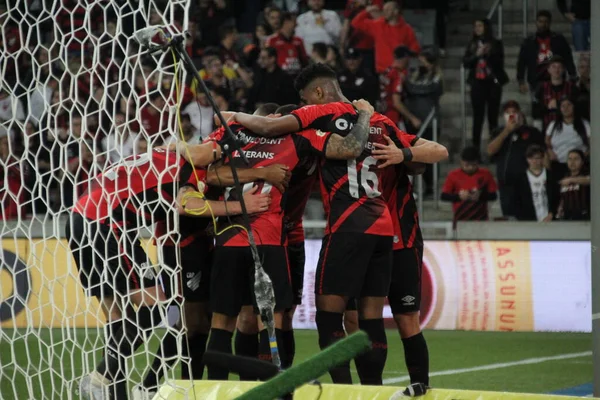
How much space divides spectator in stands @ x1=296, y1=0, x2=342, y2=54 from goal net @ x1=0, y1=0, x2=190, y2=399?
85.5 inches

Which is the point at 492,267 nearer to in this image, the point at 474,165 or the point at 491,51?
the point at 474,165

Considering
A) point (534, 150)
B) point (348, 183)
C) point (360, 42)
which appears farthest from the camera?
point (360, 42)

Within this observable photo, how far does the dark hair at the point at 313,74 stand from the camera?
6.17 metres

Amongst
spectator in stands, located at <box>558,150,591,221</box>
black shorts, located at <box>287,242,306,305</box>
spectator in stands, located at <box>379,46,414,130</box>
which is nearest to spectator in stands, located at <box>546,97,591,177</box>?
spectator in stands, located at <box>558,150,591,221</box>

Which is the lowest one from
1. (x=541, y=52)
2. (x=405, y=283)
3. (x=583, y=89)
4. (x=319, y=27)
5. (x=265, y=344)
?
(x=265, y=344)

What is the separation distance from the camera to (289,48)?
13773mm

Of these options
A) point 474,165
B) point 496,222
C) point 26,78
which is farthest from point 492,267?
point 26,78

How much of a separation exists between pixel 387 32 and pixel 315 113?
8369 millimetres

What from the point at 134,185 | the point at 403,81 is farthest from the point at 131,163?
the point at 403,81

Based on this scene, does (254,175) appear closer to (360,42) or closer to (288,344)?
(288,344)

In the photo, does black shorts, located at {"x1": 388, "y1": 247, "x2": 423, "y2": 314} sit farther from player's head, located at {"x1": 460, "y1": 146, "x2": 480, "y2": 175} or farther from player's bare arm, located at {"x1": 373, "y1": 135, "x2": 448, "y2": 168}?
player's head, located at {"x1": 460, "y1": 146, "x2": 480, "y2": 175}

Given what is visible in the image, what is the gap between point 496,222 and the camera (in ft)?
36.4

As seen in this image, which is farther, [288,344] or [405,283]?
[288,344]

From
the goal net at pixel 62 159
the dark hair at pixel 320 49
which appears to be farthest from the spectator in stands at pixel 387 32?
the goal net at pixel 62 159
